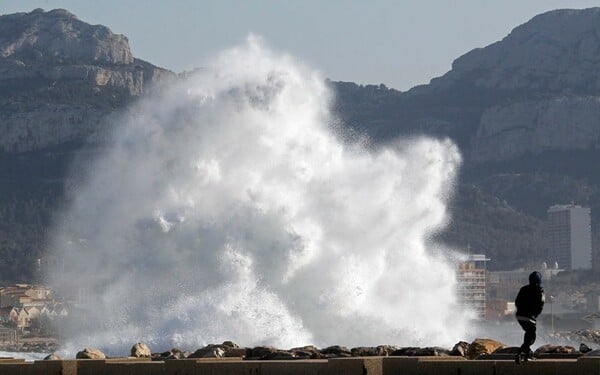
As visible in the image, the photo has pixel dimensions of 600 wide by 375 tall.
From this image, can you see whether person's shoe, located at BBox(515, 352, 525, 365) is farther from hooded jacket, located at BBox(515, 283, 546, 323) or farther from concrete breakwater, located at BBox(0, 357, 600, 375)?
hooded jacket, located at BBox(515, 283, 546, 323)

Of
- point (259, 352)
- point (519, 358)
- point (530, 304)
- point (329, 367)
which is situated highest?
point (530, 304)

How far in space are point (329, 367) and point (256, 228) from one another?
5700cm

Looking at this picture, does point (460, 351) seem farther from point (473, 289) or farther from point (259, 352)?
point (473, 289)

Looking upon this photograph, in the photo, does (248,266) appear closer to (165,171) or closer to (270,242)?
(270,242)

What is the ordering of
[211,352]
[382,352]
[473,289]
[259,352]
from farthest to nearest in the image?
[473,289] → [382,352] → [211,352] → [259,352]

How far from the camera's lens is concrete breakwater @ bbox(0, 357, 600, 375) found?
23125 millimetres

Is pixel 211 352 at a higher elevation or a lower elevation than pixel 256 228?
lower

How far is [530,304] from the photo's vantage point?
21891mm

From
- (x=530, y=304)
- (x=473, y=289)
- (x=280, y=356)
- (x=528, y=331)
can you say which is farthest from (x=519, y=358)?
(x=473, y=289)

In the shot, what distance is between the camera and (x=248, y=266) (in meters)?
78.8

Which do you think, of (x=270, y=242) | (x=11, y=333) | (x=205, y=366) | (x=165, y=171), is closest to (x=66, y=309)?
(x=11, y=333)

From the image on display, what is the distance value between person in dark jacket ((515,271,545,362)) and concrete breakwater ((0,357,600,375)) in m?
1.08

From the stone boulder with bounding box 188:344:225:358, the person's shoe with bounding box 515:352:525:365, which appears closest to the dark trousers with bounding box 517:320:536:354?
the person's shoe with bounding box 515:352:525:365

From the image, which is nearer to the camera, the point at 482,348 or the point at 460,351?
the point at 482,348
